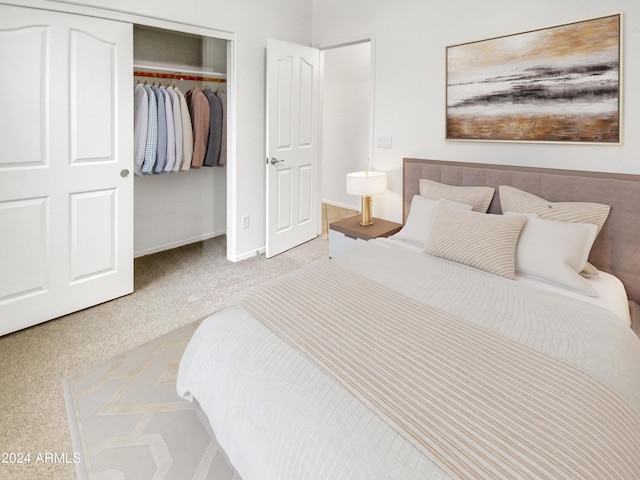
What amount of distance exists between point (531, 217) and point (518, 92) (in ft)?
3.15

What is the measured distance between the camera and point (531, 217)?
2.27 metres

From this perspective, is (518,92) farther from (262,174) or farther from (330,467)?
(330,467)

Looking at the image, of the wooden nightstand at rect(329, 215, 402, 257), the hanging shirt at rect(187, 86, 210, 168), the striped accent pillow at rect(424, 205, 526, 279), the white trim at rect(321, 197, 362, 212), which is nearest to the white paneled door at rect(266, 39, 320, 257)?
the hanging shirt at rect(187, 86, 210, 168)

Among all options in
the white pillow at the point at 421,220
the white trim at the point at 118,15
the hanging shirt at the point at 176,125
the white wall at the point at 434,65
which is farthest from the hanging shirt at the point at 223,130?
the white pillow at the point at 421,220

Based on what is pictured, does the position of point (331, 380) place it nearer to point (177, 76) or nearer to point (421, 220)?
point (421, 220)

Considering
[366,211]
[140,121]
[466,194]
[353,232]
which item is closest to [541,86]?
[466,194]

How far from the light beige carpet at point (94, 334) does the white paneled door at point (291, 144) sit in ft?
0.96

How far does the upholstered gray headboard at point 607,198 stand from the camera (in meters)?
2.23

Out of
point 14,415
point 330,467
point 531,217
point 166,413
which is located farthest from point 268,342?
point 531,217

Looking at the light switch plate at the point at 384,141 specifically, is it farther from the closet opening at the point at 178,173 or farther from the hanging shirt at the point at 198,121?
the hanging shirt at the point at 198,121

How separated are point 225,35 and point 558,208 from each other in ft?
9.30

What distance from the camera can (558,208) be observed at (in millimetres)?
2307

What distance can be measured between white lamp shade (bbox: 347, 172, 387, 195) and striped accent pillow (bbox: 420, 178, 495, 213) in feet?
1.76

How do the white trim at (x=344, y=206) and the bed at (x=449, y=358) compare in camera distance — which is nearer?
the bed at (x=449, y=358)
